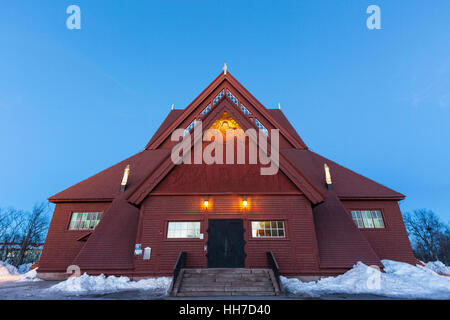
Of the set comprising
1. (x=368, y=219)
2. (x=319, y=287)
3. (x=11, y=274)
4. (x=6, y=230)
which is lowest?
(x=11, y=274)

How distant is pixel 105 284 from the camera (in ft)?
32.6

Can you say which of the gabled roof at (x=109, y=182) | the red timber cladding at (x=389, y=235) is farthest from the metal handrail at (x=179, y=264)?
the red timber cladding at (x=389, y=235)

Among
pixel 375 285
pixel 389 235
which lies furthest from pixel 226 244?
pixel 389 235

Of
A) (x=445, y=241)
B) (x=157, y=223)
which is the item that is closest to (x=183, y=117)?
(x=157, y=223)

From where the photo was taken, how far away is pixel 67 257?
14.1m

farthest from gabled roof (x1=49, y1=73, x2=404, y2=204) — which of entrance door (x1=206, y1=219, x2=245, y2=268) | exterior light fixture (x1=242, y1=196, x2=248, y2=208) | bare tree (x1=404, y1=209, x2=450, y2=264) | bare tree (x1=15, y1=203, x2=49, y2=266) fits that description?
bare tree (x1=404, y1=209, x2=450, y2=264)

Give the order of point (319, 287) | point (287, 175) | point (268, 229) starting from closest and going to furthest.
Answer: point (319, 287) < point (268, 229) < point (287, 175)

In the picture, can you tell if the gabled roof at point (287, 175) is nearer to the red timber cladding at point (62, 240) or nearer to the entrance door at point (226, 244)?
the entrance door at point (226, 244)

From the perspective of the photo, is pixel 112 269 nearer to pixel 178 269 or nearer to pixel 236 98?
pixel 178 269

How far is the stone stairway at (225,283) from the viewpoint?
328 inches

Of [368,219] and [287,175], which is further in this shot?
[368,219]

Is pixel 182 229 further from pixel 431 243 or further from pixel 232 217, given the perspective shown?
pixel 431 243

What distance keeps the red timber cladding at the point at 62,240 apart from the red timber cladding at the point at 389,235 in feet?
60.3

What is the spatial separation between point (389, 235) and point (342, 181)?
4.50 meters
